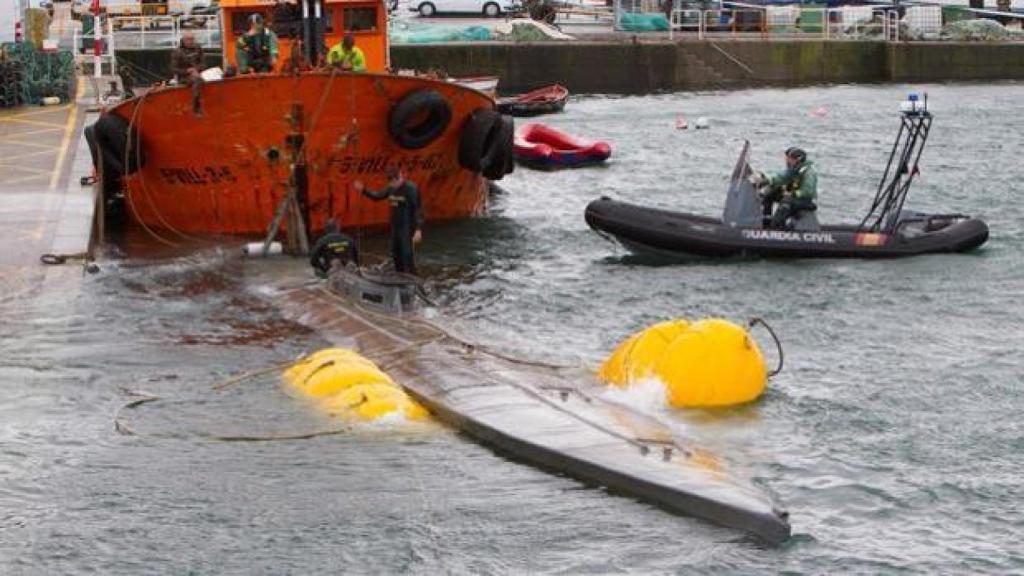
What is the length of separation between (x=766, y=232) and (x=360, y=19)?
8655 millimetres

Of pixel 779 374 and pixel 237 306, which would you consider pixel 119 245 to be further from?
pixel 779 374

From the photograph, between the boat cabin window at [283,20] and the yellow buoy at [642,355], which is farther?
the boat cabin window at [283,20]

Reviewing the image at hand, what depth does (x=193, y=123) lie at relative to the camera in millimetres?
25109

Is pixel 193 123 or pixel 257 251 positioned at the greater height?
pixel 193 123

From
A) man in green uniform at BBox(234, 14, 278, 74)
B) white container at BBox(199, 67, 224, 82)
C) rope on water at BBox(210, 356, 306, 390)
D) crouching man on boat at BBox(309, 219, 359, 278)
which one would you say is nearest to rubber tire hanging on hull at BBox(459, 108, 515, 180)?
man in green uniform at BBox(234, 14, 278, 74)

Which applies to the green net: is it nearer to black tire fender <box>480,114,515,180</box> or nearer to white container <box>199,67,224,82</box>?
black tire fender <box>480,114,515,180</box>

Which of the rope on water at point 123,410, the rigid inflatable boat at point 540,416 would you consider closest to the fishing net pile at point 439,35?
the rigid inflatable boat at point 540,416

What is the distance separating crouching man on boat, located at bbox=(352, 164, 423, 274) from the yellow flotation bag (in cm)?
461

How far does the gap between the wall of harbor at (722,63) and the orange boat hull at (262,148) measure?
29958 millimetres

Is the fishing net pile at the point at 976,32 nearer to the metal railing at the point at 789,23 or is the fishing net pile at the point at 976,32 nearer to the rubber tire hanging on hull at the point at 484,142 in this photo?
the metal railing at the point at 789,23

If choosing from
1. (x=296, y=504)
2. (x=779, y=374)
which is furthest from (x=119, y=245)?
(x=296, y=504)

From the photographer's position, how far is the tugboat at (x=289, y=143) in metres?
24.7

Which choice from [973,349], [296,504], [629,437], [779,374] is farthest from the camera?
[973,349]

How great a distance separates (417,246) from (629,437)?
12.4 m
